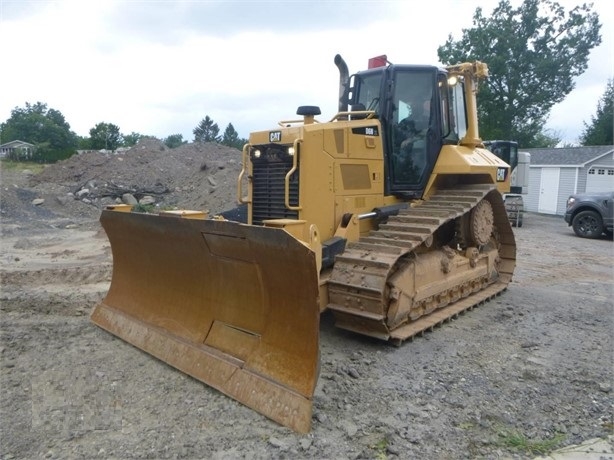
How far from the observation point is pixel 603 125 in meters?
32.1

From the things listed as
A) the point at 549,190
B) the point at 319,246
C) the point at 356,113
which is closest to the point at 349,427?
the point at 319,246

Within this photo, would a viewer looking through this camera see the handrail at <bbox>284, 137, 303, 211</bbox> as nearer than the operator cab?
Yes

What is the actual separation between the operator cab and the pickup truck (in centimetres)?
996

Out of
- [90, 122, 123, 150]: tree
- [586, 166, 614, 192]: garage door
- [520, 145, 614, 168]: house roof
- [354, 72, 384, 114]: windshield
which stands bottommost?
[586, 166, 614, 192]: garage door

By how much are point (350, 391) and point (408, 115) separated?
11.0 ft

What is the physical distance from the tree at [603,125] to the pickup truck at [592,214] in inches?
815

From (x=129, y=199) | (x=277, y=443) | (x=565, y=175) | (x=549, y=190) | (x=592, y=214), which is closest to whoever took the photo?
(x=277, y=443)

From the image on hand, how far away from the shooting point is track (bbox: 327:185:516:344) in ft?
15.0

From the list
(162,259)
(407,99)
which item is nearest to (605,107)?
(407,99)

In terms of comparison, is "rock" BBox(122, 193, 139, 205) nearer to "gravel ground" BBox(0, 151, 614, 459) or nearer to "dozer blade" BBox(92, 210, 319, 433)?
"gravel ground" BBox(0, 151, 614, 459)

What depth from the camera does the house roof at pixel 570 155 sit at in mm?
22719

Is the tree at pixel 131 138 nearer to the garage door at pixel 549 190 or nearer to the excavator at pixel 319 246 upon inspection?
the garage door at pixel 549 190

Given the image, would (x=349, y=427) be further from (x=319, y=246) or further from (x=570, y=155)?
(x=570, y=155)

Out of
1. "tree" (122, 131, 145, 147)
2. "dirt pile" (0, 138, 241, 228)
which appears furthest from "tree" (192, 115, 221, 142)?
"dirt pile" (0, 138, 241, 228)
